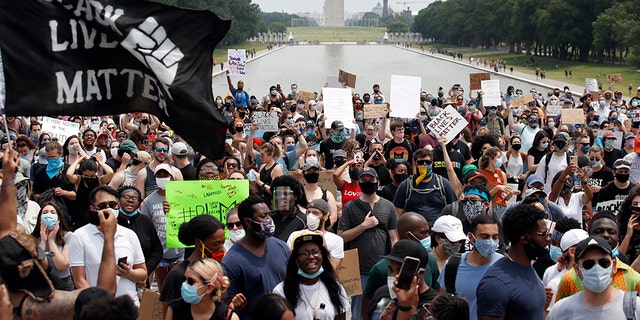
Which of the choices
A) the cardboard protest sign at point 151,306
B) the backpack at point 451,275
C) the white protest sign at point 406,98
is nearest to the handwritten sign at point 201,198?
the cardboard protest sign at point 151,306

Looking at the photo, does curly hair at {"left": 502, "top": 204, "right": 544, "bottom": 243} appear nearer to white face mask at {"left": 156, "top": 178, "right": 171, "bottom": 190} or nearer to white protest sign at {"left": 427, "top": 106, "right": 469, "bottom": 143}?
white face mask at {"left": 156, "top": 178, "right": 171, "bottom": 190}

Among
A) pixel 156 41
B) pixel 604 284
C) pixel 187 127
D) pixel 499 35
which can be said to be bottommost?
pixel 499 35

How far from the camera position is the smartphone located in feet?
16.7

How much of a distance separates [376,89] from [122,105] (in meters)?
16.1

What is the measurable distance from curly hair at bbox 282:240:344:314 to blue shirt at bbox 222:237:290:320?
27 cm

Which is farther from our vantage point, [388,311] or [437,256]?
[437,256]

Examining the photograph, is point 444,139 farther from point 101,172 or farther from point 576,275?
point 576,275

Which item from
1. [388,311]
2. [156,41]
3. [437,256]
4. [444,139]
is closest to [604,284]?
[388,311]

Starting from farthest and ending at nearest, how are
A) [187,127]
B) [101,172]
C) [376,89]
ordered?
[376,89] → [101,172] → [187,127]

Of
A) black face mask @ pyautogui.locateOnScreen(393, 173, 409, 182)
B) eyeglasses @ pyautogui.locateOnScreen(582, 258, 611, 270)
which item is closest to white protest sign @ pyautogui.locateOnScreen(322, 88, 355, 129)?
black face mask @ pyautogui.locateOnScreen(393, 173, 409, 182)

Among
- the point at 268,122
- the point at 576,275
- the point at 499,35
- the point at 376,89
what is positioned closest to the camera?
the point at 576,275

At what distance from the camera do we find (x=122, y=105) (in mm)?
6793

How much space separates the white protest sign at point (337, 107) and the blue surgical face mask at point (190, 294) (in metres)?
10.2

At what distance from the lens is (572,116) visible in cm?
1778
